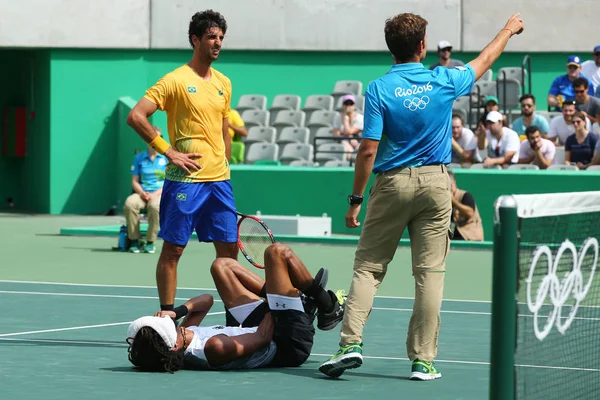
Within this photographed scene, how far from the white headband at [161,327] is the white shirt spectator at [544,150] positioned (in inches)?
471

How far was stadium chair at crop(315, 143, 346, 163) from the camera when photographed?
2212 centimetres

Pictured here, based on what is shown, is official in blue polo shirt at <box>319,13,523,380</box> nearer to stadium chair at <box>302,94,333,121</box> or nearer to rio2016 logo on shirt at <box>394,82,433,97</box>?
rio2016 logo on shirt at <box>394,82,433,97</box>

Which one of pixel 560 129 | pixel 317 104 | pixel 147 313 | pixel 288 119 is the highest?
pixel 317 104

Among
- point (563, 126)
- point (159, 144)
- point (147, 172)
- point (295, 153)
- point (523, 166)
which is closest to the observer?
point (159, 144)

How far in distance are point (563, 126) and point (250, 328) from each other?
485 inches

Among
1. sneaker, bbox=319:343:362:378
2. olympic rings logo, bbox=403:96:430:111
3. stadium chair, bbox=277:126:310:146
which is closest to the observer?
sneaker, bbox=319:343:362:378

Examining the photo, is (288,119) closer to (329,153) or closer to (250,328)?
(329,153)

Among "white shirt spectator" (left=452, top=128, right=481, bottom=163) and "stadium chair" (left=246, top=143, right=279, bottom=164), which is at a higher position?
"white shirt spectator" (left=452, top=128, right=481, bottom=163)

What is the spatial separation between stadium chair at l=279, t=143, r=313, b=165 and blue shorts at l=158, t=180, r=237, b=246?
12.8 m

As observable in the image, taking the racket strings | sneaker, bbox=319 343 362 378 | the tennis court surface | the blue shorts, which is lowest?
the tennis court surface

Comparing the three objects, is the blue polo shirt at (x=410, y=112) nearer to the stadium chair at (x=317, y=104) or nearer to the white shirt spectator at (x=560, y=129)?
the white shirt spectator at (x=560, y=129)

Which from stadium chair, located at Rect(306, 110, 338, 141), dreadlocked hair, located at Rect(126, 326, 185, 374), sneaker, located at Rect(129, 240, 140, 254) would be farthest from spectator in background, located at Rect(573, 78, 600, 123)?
dreadlocked hair, located at Rect(126, 326, 185, 374)

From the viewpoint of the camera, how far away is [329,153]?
22625 millimetres

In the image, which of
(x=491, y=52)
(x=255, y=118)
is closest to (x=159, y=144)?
(x=491, y=52)
